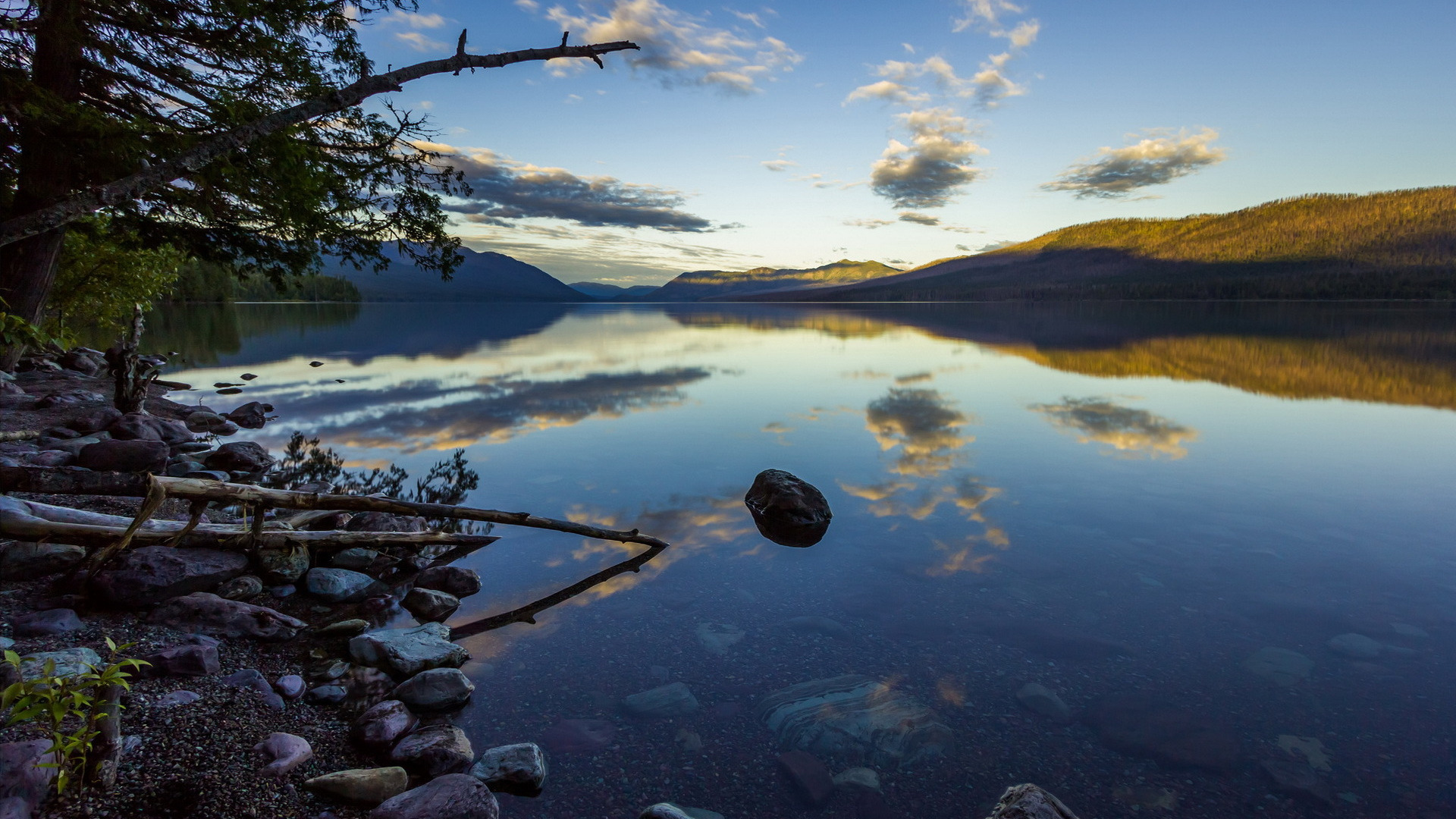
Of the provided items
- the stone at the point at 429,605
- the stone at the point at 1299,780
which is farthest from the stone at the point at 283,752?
the stone at the point at 1299,780

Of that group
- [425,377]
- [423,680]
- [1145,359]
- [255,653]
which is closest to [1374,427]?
[1145,359]

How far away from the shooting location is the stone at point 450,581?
7699mm

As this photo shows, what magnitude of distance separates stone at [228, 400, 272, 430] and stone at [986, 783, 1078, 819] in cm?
1919

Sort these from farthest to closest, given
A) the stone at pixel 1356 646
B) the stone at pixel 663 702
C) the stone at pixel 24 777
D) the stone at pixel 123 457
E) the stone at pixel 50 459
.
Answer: the stone at pixel 123 457 < the stone at pixel 50 459 < the stone at pixel 1356 646 < the stone at pixel 663 702 < the stone at pixel 24 777

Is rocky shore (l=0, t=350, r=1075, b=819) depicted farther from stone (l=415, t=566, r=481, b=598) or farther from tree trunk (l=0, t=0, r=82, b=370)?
tree trunk (l=0, t=0, r=82, b=370)

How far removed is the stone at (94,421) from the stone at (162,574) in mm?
8631

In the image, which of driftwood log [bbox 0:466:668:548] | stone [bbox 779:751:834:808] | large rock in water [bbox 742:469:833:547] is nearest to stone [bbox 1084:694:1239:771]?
stone [bbox 779:751:834:808]

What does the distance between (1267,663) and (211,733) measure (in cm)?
901

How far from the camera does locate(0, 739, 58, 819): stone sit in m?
3.11

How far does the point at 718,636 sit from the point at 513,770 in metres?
2.66

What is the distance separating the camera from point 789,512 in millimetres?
10023

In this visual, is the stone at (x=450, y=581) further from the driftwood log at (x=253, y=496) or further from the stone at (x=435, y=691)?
the stone at (x=435, y=691)

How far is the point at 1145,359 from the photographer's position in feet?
115

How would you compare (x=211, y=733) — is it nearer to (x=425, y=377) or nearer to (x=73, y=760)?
(x=73, y=760)
